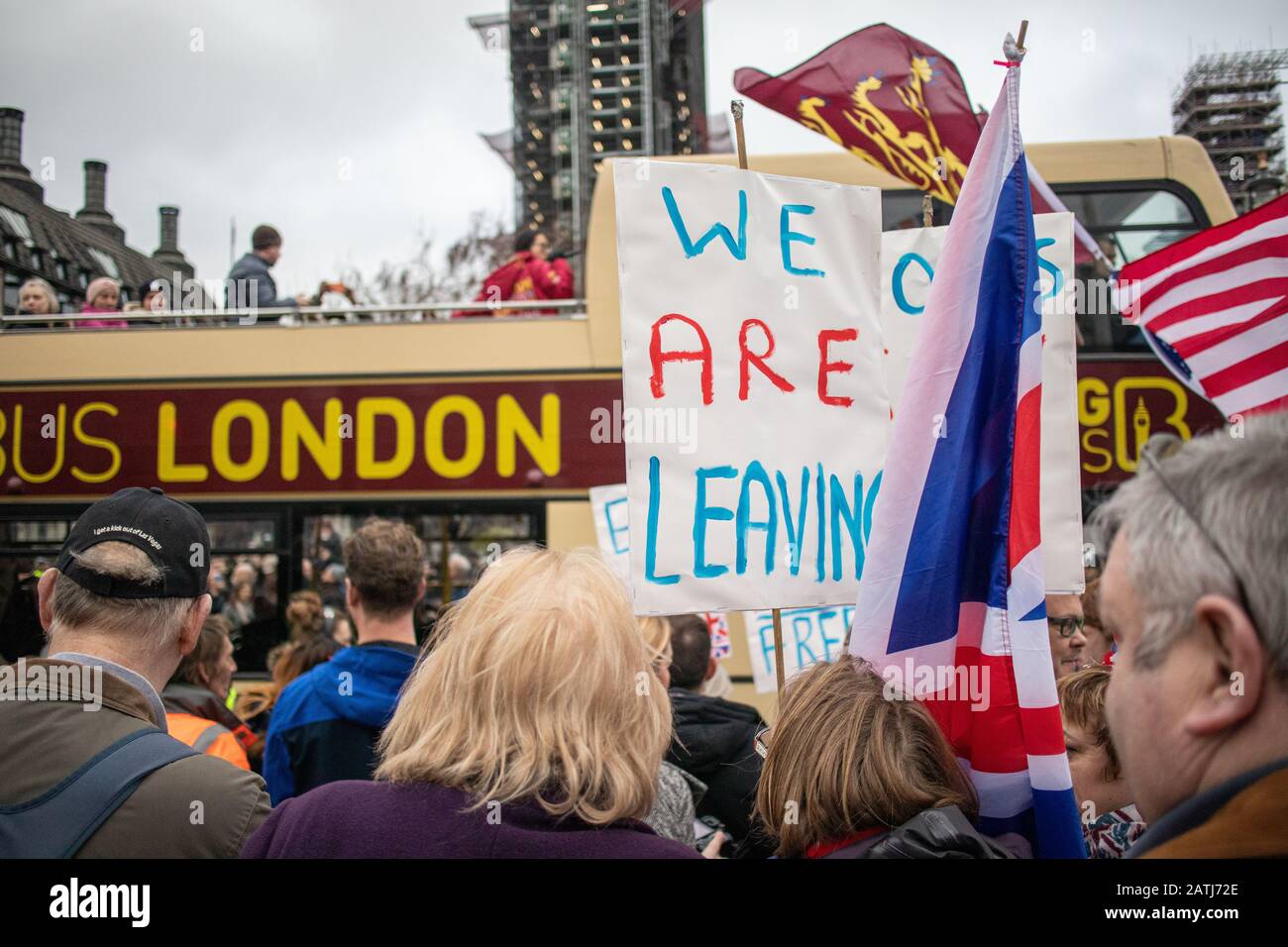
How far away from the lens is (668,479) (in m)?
2.55

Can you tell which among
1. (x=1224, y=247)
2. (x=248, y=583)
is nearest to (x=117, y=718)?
(x=1224, y=247)

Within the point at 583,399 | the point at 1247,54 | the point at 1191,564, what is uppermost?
the point at 1247,54

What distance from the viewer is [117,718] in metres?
1.64

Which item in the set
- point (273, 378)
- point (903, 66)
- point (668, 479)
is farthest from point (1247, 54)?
point (273, 378)

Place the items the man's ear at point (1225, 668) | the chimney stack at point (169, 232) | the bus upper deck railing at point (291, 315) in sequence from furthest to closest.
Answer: the chimney stack at point (169, 232) → the bus upper deck railing at point (291, 315) → the man's ear at point (1225, 668)

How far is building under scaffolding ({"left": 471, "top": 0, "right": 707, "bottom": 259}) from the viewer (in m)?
48.6

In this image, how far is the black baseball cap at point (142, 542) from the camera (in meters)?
1.80

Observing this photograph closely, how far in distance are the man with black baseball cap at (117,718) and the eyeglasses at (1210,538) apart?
1514mm

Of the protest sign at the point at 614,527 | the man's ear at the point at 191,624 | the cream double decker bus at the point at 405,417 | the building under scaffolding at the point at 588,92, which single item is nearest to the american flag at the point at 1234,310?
the cream double decker bus at the point at 405,417

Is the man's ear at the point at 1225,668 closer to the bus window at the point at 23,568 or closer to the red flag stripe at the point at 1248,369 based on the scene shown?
the red flag stripe at the point at 1248,369

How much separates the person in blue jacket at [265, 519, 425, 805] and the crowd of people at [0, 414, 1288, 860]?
0.52m

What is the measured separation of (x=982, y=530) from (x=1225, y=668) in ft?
3.25

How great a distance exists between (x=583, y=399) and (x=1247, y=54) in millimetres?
4553
